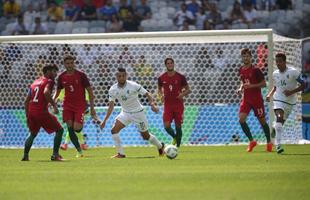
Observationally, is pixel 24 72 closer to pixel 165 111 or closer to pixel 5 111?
pixel 5 111

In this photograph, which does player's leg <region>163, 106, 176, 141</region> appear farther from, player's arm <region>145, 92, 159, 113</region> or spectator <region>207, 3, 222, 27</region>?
spectator <region>207, 3, 222, 27</region>

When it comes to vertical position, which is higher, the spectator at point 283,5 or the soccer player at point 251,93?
the spectator at point 283,5

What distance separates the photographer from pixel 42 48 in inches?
1013

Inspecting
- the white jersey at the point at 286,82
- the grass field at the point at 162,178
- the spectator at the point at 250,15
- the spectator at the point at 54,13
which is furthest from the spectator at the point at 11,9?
the white jersey at the point at 286,82

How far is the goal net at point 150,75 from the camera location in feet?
77.5

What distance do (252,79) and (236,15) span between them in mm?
10955

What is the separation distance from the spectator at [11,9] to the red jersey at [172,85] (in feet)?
42.6

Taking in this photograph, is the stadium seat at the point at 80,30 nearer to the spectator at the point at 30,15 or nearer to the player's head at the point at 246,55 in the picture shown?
the spectator at the point at 30,15

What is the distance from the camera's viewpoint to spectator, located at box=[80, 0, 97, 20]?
104 ft

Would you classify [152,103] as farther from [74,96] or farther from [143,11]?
[143,11]

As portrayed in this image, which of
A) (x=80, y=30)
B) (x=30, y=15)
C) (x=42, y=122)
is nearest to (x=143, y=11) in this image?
(x=80, y=30)

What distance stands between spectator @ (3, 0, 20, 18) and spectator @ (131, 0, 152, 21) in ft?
14.9

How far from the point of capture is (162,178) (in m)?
12.3

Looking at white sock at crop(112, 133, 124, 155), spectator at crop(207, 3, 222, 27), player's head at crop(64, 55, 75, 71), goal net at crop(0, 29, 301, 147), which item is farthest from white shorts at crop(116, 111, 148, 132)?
spectator at crop(207, 3, 222, 27)
